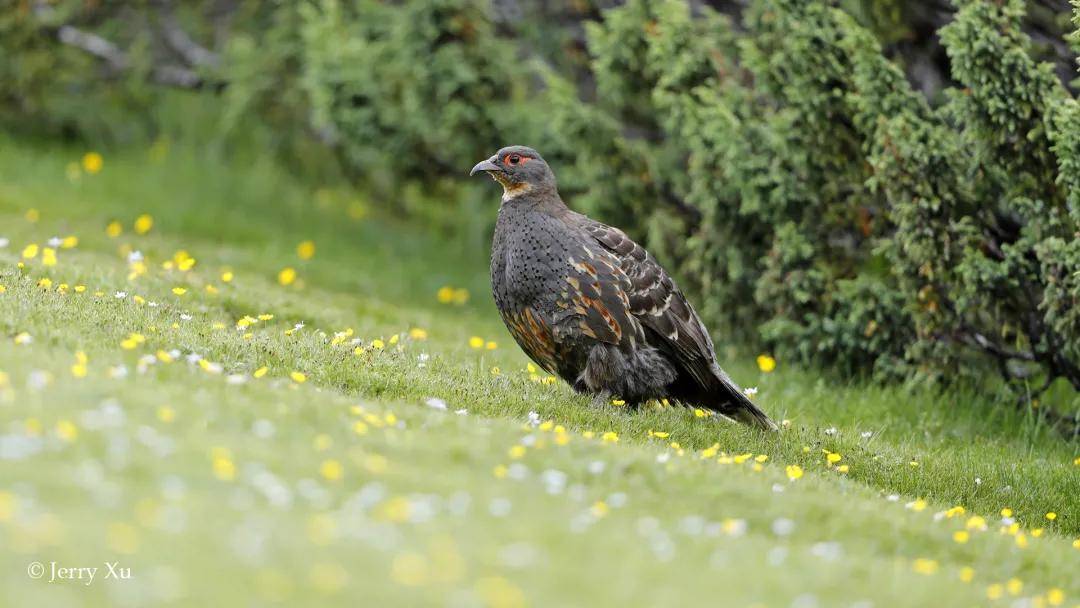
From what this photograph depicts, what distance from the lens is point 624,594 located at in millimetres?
4730

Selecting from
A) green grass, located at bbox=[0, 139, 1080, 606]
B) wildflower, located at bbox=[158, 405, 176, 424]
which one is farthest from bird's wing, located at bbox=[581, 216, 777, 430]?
wildflower, located at bbox=[158, 405, 176, 424]

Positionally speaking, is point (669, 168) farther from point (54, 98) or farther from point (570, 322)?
point (54, 98)

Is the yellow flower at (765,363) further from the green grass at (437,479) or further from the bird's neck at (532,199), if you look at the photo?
the bird's neck at (532,199)

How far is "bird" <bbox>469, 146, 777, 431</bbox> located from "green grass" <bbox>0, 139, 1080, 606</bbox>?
9.4 inches

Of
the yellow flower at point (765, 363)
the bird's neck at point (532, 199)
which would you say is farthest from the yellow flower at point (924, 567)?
the yellow flower at point (765, 363)

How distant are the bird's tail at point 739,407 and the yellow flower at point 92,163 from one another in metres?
10.3

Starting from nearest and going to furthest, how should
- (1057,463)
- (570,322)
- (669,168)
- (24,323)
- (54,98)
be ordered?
(24,323)
(570,322)
(1057,463)
(669,168)
(54,98)

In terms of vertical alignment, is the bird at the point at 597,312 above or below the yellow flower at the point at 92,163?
above

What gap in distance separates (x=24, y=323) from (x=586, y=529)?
3.48m

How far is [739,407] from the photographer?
8.83 meters

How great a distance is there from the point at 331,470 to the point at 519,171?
13.3ft

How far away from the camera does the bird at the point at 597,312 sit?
8.48 meters

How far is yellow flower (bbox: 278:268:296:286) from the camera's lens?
1330 cm

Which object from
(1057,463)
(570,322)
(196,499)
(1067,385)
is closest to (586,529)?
(196,499)
